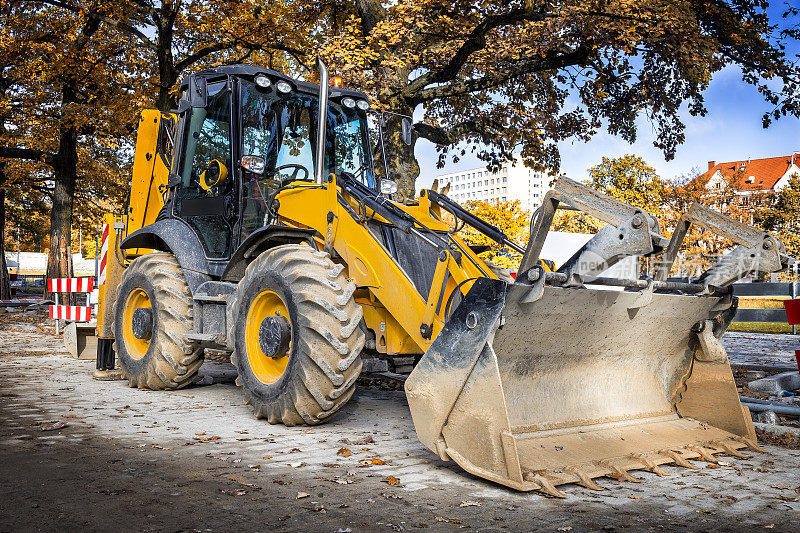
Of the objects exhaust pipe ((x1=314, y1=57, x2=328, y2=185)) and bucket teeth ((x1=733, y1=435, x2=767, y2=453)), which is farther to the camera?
exhaust pipe ((x1=314, y1=57, x2=328, y2=185))

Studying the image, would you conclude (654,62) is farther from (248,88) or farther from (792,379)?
(248,88)

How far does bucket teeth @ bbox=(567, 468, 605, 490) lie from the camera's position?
Answer: 4250 mm

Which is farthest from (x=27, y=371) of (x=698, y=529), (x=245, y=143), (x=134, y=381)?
(x=698, y=529)

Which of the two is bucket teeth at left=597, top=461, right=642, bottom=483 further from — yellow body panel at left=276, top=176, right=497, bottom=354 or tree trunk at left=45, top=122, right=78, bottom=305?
tree trunk at left=45, top=122, right=78, bottom=305

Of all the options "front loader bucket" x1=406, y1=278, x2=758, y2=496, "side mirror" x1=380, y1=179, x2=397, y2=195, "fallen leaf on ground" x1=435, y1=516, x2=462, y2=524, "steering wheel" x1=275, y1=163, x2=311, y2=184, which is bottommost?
"fallen leaf on ground" x1=435, y1=516, x2=462, y2=524

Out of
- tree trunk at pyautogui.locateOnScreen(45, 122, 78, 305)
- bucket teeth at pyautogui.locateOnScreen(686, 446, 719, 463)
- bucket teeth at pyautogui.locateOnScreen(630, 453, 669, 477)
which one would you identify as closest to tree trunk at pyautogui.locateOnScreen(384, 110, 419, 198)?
bucket teeth at pyautogui.locateOnScreen(686, 446, 719, 463)

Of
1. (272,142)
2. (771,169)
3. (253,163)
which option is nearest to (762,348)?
(272,142)

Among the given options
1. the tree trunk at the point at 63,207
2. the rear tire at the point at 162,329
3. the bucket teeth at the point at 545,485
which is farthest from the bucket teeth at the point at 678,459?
the tree trunk at the point at 63,207

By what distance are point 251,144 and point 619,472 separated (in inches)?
176

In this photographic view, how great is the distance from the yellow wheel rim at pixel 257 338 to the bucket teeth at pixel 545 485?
265cm

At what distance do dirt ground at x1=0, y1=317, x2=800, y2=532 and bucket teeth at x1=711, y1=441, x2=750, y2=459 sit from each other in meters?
0.10

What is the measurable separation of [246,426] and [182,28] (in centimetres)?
1418

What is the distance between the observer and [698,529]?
140 inches

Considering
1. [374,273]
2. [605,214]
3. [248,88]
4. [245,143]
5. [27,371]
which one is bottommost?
[27,371]
